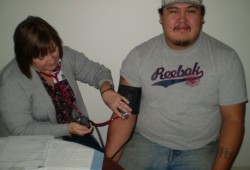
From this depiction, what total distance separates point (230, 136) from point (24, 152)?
1.03 metres

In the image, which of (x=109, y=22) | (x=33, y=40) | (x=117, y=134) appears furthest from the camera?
(x=109, y=22)

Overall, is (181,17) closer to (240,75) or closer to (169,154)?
(240,75)

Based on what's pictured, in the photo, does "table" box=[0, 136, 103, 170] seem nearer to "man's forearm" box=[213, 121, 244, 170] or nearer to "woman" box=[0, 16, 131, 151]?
"woman" box=[0, 16, 131, 151]

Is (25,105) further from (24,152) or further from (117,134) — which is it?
(117,134)

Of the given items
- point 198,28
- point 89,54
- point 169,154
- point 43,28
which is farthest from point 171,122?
point 43,28

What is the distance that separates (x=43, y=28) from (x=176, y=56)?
732mm

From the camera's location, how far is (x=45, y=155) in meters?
1.00

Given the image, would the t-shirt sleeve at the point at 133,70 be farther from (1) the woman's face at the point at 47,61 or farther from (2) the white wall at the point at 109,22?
(1) the woman's face at the point at 47,61

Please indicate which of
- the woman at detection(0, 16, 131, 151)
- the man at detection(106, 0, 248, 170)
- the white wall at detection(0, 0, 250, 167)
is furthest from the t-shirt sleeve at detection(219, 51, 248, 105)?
the woman at detection(0, 16, 131, 151)

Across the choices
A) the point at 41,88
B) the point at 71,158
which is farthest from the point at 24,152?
the point at 41,88

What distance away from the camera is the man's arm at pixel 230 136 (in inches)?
53.7

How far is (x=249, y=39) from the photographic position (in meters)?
1.72

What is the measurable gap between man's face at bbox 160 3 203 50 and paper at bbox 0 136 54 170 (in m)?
0.81

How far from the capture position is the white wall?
1.64m
